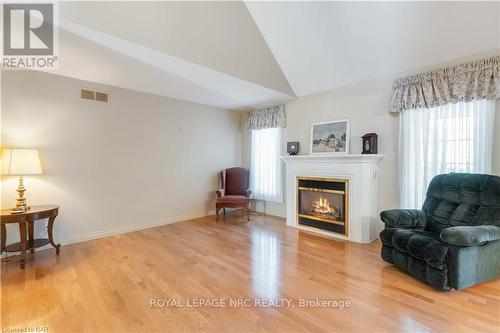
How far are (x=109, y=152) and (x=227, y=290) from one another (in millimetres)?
2882

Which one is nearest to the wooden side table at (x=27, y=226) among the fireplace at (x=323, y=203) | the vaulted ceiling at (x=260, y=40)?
the vaulted ceiling at (x=260, y=40)

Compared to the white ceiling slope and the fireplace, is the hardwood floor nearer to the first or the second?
the fireplace

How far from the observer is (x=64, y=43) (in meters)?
2.48

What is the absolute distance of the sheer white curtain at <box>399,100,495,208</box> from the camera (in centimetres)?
253

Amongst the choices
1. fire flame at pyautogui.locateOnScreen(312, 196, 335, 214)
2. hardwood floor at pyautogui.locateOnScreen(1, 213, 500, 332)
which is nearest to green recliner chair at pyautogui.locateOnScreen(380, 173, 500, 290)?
hardwood floor at pyautogui.locateOnScreen(1, 213, 500, 332)

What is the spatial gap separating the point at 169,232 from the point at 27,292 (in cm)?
185

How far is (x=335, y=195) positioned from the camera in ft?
11.8

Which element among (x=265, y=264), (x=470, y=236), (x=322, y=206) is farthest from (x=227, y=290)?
(x=322, y=206)

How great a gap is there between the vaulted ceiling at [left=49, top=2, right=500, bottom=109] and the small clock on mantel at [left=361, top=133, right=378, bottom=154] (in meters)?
0.88

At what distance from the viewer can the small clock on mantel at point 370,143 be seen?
10.8 ft

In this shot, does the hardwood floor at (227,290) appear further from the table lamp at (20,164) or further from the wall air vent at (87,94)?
the wall air vent at (87,94)

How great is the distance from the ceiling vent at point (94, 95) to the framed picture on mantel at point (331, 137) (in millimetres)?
3408

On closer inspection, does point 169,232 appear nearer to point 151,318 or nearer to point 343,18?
point 151,318

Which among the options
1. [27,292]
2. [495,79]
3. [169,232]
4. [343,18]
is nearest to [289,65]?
[343,18]
